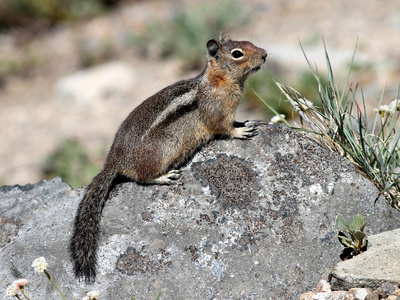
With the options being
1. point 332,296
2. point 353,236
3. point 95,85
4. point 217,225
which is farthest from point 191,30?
point 332,296

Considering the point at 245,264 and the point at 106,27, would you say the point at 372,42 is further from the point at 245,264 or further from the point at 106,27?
the point at 245,264

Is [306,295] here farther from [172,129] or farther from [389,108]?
[389,108]

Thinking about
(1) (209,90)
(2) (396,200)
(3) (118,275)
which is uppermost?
(1) (209,90)

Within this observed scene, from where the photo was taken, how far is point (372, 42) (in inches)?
439

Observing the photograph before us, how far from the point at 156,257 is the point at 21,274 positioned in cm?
94

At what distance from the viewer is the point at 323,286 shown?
11.3 feet

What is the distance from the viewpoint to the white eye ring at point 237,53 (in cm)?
484

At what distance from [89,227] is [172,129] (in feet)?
3.91

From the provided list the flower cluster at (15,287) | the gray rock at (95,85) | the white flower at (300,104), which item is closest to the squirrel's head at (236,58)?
the white flower at (300,104)

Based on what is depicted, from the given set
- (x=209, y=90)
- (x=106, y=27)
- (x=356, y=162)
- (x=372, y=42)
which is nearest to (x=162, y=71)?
(x=106, y=27)

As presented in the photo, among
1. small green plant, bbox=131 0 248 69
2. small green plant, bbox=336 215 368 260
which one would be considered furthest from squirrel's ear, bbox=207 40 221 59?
small green plant, bbox=131 0 248 69

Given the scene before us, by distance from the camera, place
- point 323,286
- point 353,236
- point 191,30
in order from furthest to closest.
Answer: point 191,30 → point 353,236 → point 323,286

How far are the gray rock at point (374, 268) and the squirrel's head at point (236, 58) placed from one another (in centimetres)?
201

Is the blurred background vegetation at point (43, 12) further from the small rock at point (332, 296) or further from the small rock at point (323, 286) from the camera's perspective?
the small rock at point (332, 296)
